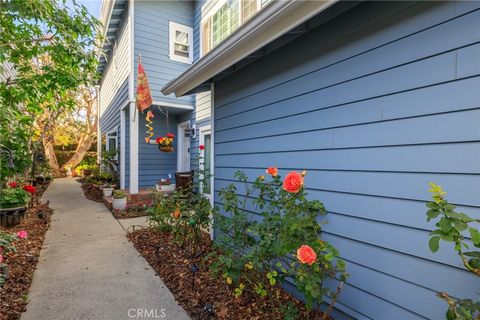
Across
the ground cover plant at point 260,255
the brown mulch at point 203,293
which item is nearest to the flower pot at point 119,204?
the ground cover plant at point 260,255

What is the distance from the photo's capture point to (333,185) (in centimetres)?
213

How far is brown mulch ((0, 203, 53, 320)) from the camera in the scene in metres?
2.31

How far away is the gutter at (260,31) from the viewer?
182cm

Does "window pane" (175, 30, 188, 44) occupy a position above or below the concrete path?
above

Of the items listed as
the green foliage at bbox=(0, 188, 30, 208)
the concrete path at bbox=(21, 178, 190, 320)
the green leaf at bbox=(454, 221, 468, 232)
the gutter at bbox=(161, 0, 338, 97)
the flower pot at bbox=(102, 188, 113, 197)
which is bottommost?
the concrete path at bbox=(21, 178, 190, 320)

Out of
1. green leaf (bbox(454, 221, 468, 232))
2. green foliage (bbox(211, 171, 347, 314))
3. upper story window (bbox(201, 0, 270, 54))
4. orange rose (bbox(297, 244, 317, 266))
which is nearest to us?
green leaf (bbox(454, 221, 468, 232))

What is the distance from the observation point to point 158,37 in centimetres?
693

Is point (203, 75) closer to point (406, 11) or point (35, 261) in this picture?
point (406, 11)

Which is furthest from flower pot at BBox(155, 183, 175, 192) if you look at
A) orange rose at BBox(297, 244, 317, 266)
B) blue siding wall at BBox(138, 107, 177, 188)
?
orange rose at BBox(297, 244, 317, 266)

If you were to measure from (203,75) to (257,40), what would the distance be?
1227 mm

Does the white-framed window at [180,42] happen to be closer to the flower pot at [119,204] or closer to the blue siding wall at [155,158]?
the blue siding wall at [155,158]

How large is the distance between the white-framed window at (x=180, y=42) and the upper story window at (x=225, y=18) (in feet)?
2.81

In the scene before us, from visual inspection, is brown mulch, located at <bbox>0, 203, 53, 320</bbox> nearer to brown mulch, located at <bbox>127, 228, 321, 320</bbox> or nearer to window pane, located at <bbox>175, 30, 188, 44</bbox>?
brown mulch, located at <bbox>127, 228, 321, 320</bbox>

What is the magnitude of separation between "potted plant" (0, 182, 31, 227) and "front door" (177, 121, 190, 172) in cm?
388
